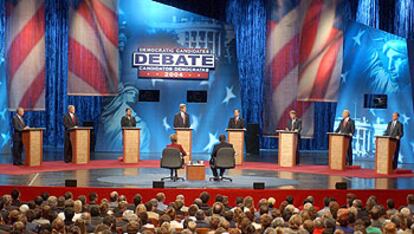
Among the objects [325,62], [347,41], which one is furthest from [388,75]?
[325,62]

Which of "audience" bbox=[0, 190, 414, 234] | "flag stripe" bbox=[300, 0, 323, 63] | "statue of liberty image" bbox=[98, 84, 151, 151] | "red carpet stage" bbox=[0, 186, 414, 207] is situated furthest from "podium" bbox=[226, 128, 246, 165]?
"audience" bbox=[0, 190, 414, 234]

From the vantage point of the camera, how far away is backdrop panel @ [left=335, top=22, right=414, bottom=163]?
19.4m

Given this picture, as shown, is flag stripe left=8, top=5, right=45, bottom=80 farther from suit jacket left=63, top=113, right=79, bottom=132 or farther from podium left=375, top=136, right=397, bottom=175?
podium left=375, top=136, right=397, bottom=175

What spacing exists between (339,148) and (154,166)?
13.6ft

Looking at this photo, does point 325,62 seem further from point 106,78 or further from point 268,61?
point 106,78

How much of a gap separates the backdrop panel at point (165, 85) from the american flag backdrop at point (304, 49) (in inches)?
150

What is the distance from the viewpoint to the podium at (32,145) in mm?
15938

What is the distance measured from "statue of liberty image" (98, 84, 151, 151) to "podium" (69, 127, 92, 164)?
363cm

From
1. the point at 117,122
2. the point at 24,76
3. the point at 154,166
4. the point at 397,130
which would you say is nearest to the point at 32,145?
the point at 24,76

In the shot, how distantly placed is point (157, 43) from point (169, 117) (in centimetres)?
207

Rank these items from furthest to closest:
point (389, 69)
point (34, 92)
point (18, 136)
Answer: point (389, 69) → point (34, 92) → point (18, 136)

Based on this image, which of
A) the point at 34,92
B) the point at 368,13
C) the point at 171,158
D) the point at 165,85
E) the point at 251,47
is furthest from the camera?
the point at 251,47

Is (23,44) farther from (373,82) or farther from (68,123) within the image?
(373,82)

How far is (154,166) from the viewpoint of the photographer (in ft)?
55.5
